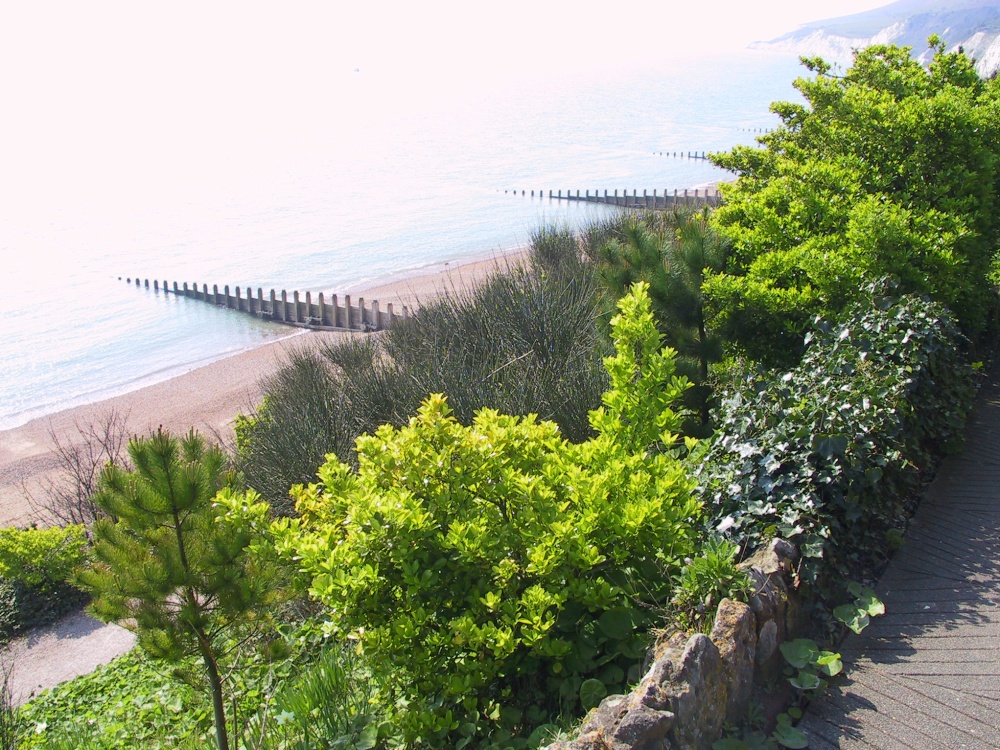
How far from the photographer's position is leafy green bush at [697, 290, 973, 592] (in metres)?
4.39

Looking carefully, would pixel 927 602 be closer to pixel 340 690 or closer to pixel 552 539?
pixel 552 539

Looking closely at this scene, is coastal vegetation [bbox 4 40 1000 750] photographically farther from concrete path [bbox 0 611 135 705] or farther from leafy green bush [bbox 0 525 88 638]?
leafy green bush [bbox 0 525 88 638]

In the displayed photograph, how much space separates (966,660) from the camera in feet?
13.1

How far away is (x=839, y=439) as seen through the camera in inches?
177

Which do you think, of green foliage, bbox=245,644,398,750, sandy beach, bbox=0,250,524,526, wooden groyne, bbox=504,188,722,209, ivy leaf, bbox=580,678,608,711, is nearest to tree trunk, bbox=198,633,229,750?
green foliage, bbox=245,644,398,750

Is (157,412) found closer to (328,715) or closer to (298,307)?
(298,307)

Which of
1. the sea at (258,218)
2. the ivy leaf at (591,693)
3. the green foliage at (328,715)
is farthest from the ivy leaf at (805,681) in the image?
the sea at (258,218)

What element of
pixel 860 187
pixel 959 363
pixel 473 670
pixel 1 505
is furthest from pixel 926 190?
pixel 1 505

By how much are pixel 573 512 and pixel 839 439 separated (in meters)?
1.56

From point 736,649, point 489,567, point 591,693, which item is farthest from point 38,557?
point 736,649

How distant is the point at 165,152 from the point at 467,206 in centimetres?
4718

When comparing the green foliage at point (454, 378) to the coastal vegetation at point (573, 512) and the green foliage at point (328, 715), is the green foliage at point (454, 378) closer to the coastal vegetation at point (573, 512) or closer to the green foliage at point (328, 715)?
the coastal vegetation at point (573, 512)

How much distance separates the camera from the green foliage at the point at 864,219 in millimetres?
7172

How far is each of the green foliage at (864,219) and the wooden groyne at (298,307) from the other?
17334 millimetres
